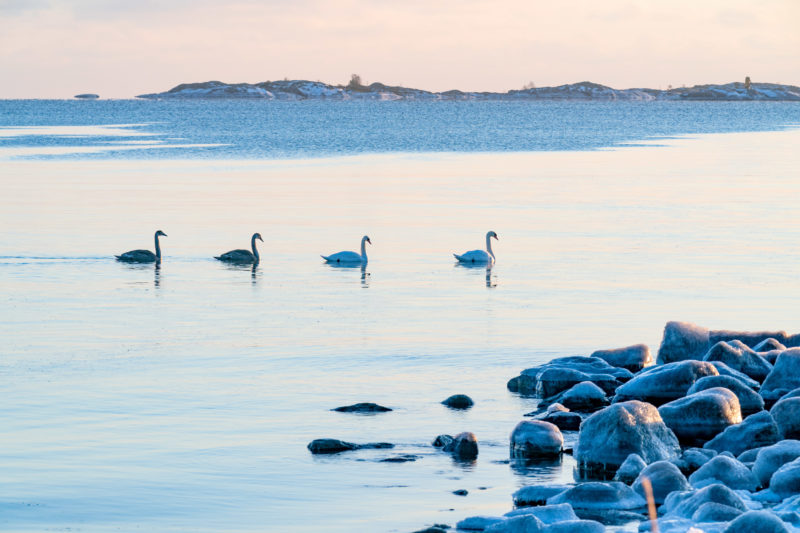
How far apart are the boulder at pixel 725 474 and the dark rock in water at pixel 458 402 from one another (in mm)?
3842

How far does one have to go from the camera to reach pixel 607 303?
72.1 feet

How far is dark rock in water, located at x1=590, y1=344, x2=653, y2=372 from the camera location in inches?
657

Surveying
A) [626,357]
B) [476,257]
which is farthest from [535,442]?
[476,257]

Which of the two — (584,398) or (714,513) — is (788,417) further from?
(714,513)

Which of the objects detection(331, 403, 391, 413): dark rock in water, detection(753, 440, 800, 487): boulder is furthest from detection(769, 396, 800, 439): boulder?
detection(331, 403, 391, 413): dark rock in water

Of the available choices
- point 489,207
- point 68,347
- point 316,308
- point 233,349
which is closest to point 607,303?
point 316,308

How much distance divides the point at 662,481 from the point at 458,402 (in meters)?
4.05

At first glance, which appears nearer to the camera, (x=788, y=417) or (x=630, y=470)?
(x=630, y=470)

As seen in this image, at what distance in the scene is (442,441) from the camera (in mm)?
12953

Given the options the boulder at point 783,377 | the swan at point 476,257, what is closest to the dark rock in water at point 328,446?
the boulder at point 783,377

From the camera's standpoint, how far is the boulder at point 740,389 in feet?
46.8

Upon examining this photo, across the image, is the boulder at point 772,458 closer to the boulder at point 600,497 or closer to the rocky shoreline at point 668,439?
the rocky shoreline at point 668,439

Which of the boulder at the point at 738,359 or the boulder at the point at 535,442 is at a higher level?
the boulder at the point at 738,359

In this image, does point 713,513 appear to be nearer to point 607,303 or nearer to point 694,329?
point 694,329
